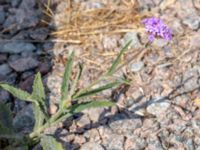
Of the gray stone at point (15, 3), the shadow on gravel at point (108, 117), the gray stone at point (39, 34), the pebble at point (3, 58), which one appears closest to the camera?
the shadow on gravel at point (108, 117)

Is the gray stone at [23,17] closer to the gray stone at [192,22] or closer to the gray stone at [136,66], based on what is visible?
the gray stone at [136,66]

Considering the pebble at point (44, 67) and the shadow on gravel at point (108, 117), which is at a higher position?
the pebble at point (44, 67)

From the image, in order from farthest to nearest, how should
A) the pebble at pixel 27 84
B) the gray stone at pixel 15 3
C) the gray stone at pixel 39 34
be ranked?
the gray stone at pixel 15 3 < the gray stone at pixel 39 34 < the pebble at pixel 27 84

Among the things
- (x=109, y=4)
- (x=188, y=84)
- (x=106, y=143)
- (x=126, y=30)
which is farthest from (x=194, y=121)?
(x=109, y=4)

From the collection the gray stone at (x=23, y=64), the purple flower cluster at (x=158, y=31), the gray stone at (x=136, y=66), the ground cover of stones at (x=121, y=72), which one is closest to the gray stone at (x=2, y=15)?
the ground cover of stones at (x=121, y=72)

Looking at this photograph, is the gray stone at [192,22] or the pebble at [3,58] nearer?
the pebble at [3,58]

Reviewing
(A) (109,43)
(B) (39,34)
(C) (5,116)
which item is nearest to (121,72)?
(A) (109,43)
